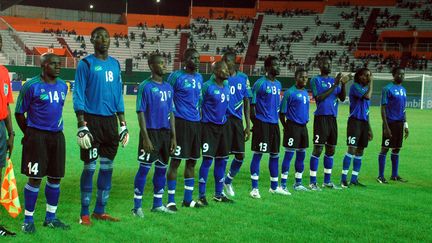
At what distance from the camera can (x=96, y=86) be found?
7391 millimetres

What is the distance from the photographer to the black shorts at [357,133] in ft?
37.7

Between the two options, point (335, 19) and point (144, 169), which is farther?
point (335, 19)

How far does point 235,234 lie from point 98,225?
1840 millimetres

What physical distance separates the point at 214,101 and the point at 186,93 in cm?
75

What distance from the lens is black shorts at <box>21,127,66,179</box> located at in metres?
6.84

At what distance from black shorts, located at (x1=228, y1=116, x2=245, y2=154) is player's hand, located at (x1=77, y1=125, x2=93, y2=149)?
338 centimetres

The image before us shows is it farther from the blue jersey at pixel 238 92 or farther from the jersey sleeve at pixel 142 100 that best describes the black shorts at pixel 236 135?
the jersey sleeve at pixel 142 100

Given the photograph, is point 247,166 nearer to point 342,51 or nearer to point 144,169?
point 144,169

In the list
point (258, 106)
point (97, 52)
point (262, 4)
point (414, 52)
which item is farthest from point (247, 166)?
point (262, 4)

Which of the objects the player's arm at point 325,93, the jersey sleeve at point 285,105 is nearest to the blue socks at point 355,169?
the player's arm at point 325,93

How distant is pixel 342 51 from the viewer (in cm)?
5816

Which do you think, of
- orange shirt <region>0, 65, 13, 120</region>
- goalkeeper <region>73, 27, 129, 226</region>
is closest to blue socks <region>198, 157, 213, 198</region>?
goalkeeper <region>73, 27, 129, 226</region>

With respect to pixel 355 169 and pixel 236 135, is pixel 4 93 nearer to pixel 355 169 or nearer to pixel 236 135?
pixel 236 135

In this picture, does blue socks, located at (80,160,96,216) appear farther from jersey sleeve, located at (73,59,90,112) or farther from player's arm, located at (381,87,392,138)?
player's arm, located at (381,87,392,138)
